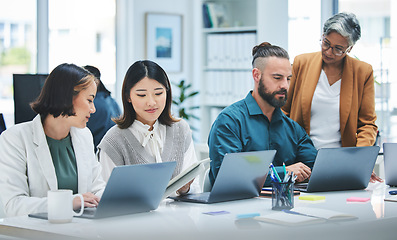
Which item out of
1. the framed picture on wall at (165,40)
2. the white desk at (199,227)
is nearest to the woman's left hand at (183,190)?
the white desk at (199,227)

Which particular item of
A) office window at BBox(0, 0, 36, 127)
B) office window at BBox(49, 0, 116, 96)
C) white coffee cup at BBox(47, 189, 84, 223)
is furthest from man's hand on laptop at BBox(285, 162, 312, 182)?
office window at BBox(49, 0, 116, 96)

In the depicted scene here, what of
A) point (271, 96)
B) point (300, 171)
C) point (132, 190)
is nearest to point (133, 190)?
point (132, 190)

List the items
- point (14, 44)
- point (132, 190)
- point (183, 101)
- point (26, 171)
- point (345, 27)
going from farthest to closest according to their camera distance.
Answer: point (183, 101) → point (14, 44) → point (345, 27) → point (26, 171) → point (132, 190)

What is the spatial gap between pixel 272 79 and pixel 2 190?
1346 millimetres

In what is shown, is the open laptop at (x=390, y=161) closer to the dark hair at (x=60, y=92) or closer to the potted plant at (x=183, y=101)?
the dark hair at (x=60, y=92)

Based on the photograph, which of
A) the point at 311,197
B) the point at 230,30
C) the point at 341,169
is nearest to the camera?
the point at 311,197

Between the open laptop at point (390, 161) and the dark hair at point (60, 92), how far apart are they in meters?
A: 1.34

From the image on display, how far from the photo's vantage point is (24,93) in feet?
10.6

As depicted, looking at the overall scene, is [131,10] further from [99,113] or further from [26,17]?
[99,113]

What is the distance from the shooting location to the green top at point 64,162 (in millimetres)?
2211

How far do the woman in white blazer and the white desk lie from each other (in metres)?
0.22

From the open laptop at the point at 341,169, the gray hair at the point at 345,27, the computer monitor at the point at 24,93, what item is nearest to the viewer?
the open laptop at the point at 341,169

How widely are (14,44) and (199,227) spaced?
3.47 metres

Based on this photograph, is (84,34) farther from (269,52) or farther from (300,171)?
(300,171)
